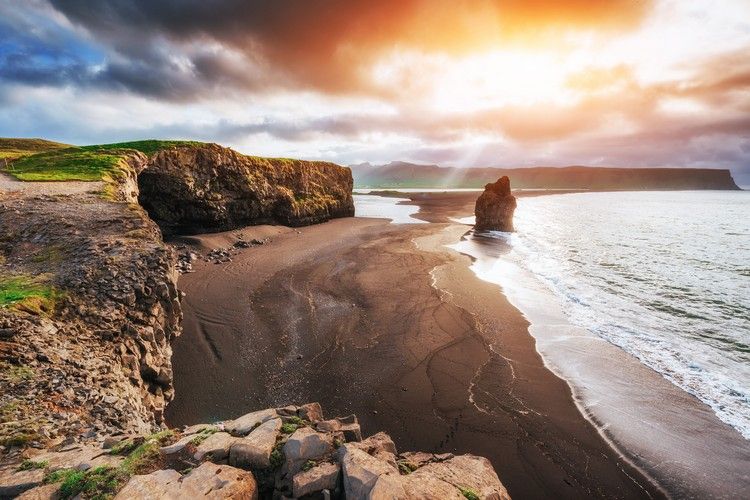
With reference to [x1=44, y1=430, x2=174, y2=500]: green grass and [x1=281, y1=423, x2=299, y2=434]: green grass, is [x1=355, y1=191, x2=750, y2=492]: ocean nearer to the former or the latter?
[x1=281, y1=423, x2=299, y2=434]: green grass

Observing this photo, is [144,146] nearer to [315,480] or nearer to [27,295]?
[27,295]

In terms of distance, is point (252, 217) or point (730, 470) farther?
point (252, 217)

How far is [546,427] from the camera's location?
9.25 m

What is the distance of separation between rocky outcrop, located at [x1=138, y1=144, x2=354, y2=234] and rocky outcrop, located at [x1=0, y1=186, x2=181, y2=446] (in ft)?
52.2

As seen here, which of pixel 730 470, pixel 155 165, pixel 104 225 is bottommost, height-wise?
pixel 730 470

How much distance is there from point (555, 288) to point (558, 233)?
29310 mm

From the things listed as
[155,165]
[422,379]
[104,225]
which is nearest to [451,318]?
[422,379]

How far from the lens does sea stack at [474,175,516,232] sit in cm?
4656

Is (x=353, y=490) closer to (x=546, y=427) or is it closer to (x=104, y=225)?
(x=546, y=427)

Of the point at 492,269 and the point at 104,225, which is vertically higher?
the point at 104,225

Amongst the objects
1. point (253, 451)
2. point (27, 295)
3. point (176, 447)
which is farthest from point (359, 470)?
point (27, 295)

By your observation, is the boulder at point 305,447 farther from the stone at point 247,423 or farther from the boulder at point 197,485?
the stone at point 247,423

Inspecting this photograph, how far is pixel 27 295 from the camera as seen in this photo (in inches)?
304

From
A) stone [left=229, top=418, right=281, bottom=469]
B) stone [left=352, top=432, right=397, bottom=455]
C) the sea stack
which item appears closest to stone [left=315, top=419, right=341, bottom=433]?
stone [left=352, top=432, right=397, bottom=455]
